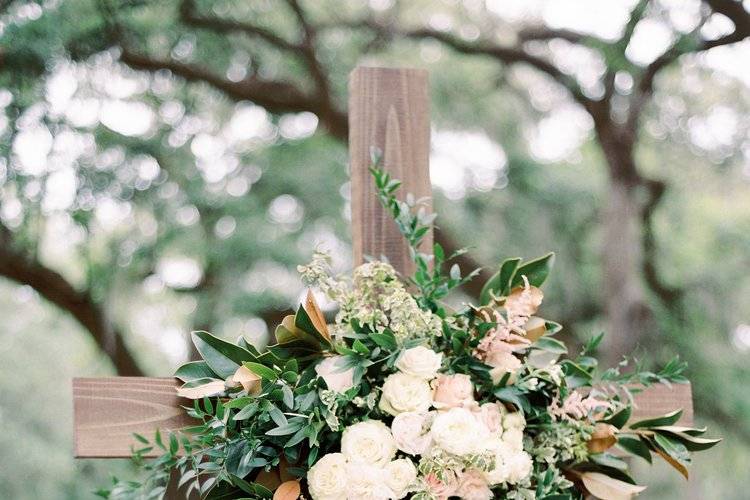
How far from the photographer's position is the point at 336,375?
1.49 m

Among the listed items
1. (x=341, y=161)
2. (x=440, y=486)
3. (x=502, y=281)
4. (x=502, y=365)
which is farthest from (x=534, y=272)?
(x=341, y=161)

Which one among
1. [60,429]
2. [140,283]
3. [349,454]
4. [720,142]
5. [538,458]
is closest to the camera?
[349,454]

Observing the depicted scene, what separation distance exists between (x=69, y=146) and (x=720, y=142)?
3.47m

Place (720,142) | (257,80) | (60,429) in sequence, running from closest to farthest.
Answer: (257,80)
(720,142)
(60,429)

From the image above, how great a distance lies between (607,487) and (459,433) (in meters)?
0.34

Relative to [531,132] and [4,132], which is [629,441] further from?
[531,132]

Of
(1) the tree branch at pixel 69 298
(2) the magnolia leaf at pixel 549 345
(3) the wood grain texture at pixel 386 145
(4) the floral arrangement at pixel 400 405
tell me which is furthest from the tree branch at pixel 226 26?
(2) the magnolia leaf at pixel 549 345

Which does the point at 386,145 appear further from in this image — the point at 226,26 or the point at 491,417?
the point at 226,26

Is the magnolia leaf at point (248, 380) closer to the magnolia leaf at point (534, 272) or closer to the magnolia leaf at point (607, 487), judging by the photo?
the magnolia leaf at point (534, 272)

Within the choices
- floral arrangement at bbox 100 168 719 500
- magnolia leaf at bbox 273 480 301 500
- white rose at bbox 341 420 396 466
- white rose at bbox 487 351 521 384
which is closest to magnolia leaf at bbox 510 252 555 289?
floral arrangement at bbox 100 168 719 500

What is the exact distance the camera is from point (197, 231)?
17.1 feet

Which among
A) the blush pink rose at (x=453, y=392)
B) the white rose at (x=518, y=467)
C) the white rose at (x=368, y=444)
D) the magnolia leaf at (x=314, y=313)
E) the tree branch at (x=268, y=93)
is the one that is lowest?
the white rose at (x=518, y=467)

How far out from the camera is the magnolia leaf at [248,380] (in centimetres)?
145

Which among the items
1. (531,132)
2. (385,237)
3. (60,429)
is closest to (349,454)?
(385,237)
